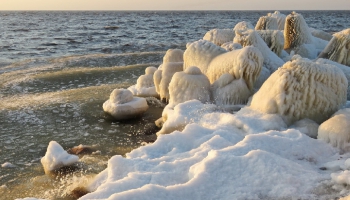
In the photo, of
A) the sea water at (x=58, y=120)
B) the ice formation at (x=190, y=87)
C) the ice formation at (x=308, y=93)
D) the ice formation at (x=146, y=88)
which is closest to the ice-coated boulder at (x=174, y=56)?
the ice formation at (x=146, y=88)

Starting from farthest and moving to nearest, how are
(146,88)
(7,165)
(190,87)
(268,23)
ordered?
(268,23) < (146,88) < (190,87) < (7,165)

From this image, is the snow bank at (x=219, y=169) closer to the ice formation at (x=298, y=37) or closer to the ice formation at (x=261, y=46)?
the ice formation at (x=261, y=46)

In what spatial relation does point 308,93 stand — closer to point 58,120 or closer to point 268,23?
point 58,120

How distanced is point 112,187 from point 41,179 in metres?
1.80

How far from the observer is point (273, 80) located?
203 inches

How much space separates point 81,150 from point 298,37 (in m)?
6.68

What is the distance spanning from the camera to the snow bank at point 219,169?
3.01 m

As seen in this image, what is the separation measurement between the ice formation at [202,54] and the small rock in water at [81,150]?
8.76 feet

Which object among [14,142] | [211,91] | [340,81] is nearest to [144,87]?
[211,91]

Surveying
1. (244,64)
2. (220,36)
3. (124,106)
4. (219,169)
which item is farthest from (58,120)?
(219,169)

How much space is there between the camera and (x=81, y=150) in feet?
17.7

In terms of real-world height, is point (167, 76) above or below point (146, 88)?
above

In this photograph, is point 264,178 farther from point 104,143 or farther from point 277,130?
point 104,143

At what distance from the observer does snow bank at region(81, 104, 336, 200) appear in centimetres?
301
